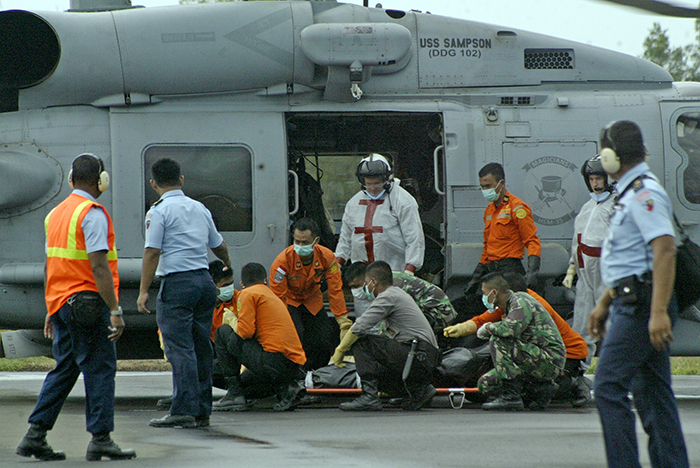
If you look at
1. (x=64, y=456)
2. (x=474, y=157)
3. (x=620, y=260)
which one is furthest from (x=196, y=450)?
(x=474, y=157)

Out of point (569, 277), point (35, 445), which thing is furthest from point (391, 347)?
point (35, 445)

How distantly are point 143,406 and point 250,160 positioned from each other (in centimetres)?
237

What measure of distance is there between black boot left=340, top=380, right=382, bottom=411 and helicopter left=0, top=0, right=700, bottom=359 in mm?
1437

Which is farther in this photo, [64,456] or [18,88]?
[18,88]

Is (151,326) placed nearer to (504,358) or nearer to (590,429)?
(504,358)

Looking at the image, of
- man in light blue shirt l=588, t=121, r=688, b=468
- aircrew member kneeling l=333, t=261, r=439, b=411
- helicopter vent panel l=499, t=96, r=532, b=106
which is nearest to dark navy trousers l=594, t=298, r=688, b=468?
man in light blue shirt l=588, t=121, r=688, b=468

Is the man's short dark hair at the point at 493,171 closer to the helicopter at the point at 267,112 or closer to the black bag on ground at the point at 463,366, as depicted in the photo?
the helicopter at the point at 267,112

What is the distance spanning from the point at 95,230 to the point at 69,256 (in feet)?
0.77

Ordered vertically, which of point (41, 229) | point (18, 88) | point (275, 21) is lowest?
point (41, 229)

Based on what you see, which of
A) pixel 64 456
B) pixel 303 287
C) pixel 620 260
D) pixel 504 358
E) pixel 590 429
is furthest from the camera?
pixel 303 287

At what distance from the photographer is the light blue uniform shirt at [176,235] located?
5668mm

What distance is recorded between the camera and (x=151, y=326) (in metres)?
7.68

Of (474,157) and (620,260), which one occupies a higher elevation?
(474,157)

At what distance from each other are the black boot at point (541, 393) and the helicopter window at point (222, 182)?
2.81 m
